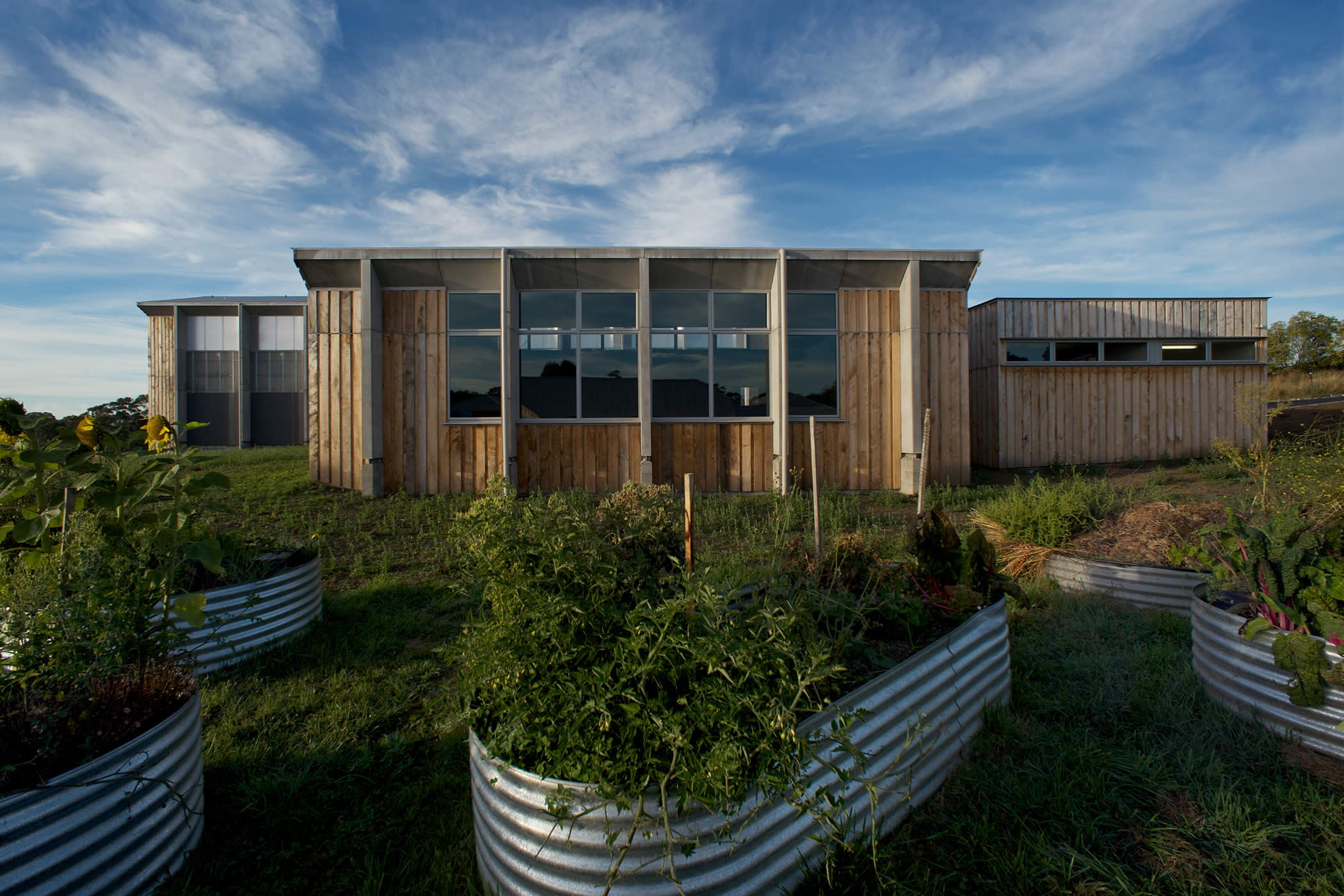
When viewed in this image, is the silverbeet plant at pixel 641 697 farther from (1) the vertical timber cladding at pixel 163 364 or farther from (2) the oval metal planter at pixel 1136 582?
(1) the vertical timber cladding at pixel 163 364

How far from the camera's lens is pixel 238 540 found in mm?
3986

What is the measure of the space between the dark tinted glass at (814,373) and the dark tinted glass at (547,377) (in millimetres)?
3257

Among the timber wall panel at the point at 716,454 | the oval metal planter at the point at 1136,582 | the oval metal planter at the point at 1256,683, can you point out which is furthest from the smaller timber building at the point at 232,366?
the oval metal planter at the point at 1256,683

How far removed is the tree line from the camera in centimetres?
2477

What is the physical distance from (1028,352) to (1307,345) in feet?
77.9

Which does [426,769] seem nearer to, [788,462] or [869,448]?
[788,462]

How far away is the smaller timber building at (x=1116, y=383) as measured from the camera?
38.2ft

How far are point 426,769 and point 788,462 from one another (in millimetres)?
7214

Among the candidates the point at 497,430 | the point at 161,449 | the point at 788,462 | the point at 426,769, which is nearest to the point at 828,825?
the point at 426,769

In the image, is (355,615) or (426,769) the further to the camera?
(355,615)

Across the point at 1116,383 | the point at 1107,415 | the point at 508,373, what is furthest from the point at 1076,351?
the point at 508,373

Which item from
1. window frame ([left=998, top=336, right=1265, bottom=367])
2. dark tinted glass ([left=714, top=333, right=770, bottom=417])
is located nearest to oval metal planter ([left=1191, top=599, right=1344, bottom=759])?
dark tinted glass ([left=714, top=333, right=770, bottom=417])

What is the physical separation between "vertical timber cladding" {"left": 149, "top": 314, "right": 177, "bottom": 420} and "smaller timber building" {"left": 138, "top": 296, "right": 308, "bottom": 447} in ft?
0.07

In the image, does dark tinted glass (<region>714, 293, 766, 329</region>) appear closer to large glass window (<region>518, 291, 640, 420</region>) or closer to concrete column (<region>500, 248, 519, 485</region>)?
large glass window (<region>518, 291, 640, 420</region>)
